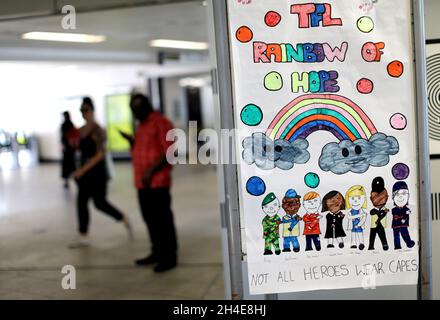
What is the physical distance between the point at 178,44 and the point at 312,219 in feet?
28.9

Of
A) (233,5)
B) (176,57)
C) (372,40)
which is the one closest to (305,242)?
(372,40)

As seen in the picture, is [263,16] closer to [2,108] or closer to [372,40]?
[372,40]

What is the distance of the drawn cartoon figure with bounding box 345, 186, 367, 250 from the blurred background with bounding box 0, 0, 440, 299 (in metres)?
0.61

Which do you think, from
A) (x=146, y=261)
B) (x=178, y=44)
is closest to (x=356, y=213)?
(x=146, y=261)

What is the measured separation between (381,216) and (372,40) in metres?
0.89

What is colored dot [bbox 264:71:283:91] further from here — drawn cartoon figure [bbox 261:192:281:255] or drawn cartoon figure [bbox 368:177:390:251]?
drawn cartoon figure [bbox 368:177:390:251]

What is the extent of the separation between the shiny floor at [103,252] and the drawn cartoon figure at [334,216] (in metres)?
1.78

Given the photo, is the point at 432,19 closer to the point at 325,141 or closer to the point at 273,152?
the point at 325,141

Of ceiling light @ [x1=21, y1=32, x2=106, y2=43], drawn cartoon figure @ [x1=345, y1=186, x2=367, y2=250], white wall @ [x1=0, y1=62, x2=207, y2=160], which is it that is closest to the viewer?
drawn cartoon figure @ [x1=345, y1=186, x2=367, y2=250]

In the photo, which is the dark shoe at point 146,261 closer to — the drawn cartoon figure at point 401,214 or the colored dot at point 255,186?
the colored dot at point 255,186

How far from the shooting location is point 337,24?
245 centimetres

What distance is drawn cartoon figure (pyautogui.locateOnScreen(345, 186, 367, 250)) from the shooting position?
8.33 feet

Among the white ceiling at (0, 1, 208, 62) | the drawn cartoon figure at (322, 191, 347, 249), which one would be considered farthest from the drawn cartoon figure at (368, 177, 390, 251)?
the white ceiling at (0, 1, 208, 62)

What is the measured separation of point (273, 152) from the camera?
2.52 meters
